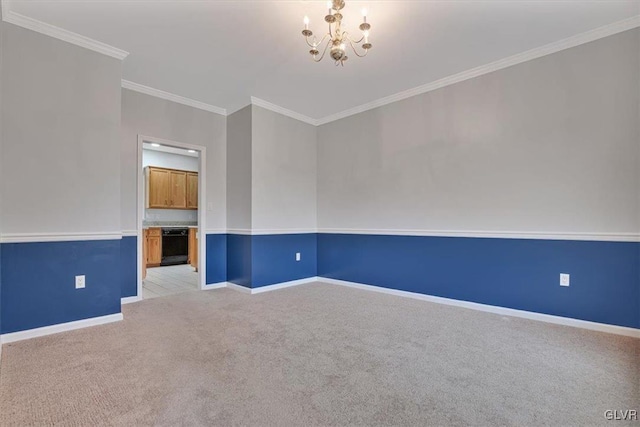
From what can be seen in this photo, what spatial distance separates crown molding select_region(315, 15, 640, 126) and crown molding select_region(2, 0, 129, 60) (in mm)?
3085

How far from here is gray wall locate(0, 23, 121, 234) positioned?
2504mm

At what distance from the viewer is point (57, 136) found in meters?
2.69

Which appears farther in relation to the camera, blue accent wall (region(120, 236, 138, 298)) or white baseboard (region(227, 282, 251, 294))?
white baseboard (region(227, 282, 251, 294))

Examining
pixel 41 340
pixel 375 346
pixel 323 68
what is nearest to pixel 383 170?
pixel 323 68

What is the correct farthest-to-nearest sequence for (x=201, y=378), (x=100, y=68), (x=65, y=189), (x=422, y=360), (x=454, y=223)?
(x=454, y=223)
(x=100, y=68)
(x=65, y=189)
(x=422, y=360)
(x=201, y=378)

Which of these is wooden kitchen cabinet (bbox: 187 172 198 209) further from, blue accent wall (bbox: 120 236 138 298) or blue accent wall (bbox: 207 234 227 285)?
blue accent wall (bbox: 120 236 138 298)

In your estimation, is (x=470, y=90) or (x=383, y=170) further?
(x=383, y=170)

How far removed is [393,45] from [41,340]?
409 cm

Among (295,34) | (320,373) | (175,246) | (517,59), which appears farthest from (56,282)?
(517,59)

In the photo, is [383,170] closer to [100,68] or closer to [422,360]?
[422,360]

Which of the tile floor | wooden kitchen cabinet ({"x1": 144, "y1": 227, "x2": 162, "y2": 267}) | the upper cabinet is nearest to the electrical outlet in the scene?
the tile floor

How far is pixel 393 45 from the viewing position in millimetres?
2891

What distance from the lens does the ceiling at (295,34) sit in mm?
2379

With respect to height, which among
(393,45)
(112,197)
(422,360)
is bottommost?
(422,360)
